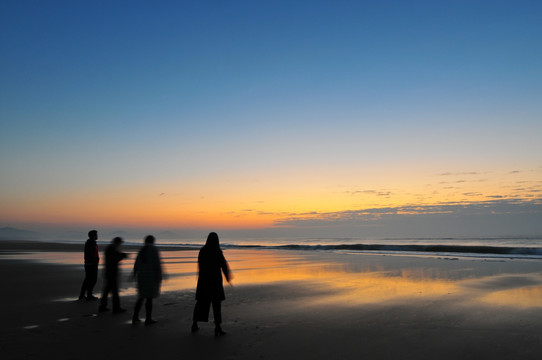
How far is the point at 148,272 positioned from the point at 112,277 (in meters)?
1.78

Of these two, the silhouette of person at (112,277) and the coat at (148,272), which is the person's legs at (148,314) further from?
the silhouette of person at (112,277)

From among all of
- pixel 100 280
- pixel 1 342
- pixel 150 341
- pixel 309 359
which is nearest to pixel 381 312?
pixel 309 359

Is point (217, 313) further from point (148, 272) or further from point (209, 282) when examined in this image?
point (148, 272)

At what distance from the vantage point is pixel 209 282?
25.9ft

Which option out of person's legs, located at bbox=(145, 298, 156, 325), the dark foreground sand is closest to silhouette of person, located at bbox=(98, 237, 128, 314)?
the dark foreground sand

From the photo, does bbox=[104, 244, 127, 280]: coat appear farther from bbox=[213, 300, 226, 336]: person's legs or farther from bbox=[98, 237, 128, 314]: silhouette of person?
bbox=[213, 300, 226, 336]: person's legs

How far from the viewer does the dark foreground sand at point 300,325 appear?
635 cm

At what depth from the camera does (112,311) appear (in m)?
9.67

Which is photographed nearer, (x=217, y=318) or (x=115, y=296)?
(x=217, y=318)

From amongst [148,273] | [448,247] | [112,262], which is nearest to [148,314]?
[148,273]

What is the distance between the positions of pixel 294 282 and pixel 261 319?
7.14 meters

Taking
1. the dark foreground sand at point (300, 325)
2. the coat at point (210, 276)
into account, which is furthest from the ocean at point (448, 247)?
the coat at point (210, 276)

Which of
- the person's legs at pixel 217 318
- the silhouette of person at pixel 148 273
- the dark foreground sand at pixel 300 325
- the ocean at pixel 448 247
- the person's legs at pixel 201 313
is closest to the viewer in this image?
the dark foreground sand at pixel 300 325

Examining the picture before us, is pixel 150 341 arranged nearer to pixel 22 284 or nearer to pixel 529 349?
pixel 529 349
